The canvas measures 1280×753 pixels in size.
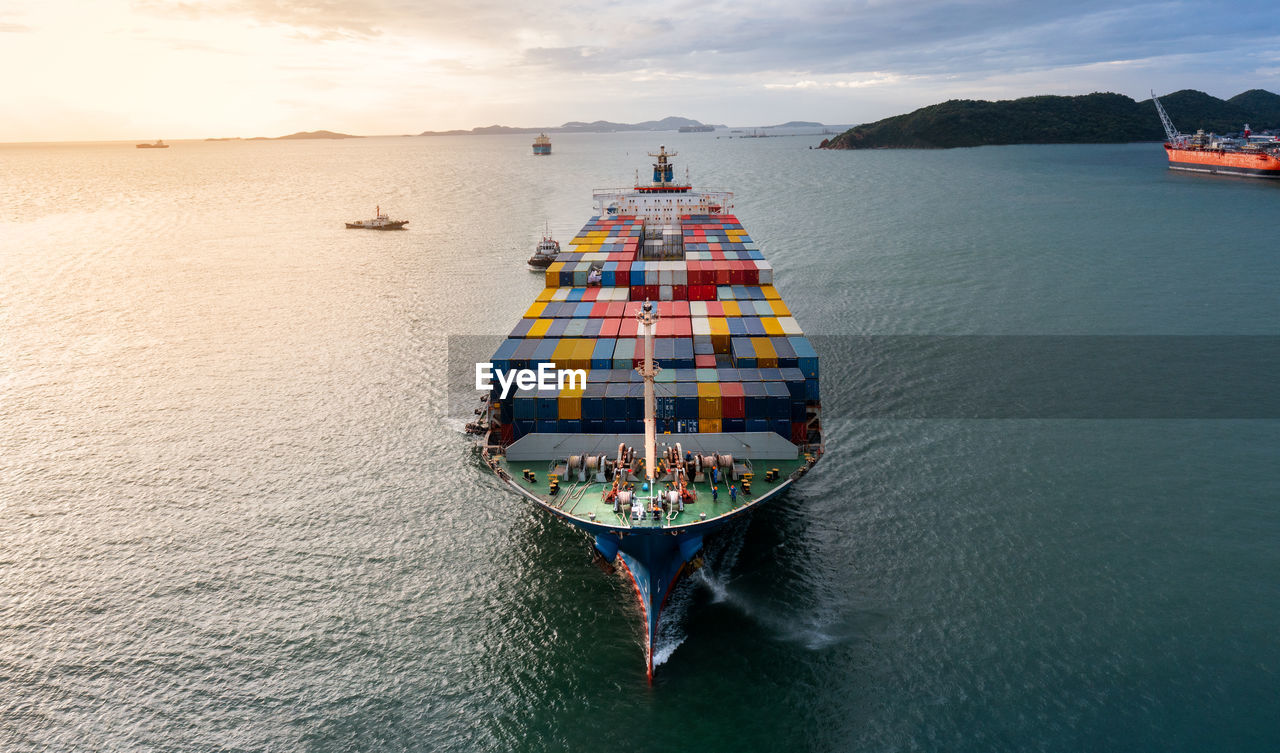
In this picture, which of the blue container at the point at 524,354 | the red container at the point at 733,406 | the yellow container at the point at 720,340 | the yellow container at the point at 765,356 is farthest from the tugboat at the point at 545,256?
the red container at the point at 733,406

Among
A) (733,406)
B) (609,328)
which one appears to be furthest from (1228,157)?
(733,406)

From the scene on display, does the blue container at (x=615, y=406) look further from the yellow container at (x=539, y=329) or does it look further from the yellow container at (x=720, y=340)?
the yellow container at (x=539, y=329)

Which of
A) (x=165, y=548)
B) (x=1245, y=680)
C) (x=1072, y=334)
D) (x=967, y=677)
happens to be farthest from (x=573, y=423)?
(x=1072, y=334)

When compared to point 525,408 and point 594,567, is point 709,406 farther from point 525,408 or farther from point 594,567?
point 594,567

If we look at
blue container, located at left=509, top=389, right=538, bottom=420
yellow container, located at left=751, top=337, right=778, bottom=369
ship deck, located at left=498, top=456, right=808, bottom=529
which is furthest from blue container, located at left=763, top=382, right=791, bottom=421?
blue container, located at left=509, top=389, right=538, bottom=420

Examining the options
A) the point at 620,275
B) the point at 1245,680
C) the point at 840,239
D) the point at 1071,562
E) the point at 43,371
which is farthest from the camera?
the point at 840,239

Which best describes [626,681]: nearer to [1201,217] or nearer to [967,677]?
[967,677]

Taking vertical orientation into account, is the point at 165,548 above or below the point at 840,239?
below
